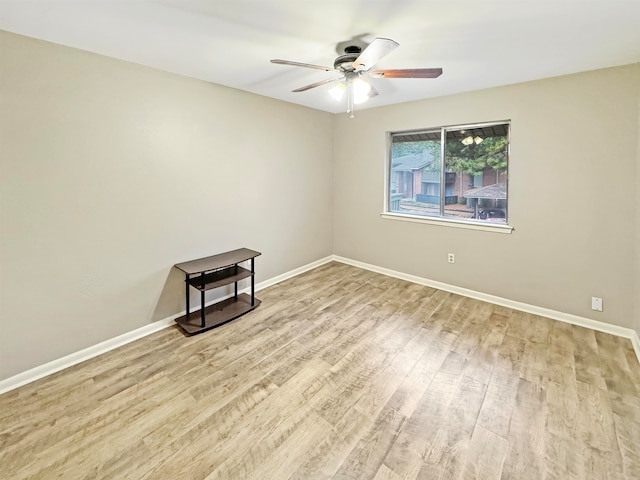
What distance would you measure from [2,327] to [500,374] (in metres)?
3.62

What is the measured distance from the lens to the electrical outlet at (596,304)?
9.41ft

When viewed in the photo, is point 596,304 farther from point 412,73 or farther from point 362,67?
point 362,67

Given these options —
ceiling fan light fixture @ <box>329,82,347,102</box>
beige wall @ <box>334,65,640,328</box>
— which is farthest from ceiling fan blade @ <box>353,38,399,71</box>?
beige wall @ <box>334,65,640,328</box>

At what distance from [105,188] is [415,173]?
3601mm

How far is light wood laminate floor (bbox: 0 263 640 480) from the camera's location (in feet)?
5.16

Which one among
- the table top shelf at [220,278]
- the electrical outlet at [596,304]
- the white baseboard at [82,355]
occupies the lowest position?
the white baseboard at [82,355]

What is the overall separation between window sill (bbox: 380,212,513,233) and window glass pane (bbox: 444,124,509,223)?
0.15 metres

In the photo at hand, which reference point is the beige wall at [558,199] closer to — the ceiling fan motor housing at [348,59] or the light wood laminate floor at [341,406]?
the light wood laminate floor at [341,406]

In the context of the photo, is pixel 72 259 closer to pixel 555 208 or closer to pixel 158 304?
pixel 158 304

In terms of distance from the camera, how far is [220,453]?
164 centimetres

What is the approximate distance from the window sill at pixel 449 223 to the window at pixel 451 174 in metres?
0.04

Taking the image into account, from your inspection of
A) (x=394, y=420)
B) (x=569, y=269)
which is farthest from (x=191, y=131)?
(x=569, y=269)

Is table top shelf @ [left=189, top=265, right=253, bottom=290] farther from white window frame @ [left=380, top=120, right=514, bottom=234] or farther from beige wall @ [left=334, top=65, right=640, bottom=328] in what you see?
beige wall @ [left=334, top=65, right=640, bottom=328]

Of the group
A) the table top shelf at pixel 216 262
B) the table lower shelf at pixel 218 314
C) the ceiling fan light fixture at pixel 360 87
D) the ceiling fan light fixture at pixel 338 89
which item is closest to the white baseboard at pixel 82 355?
the table lower shelf at pixel 218 314
